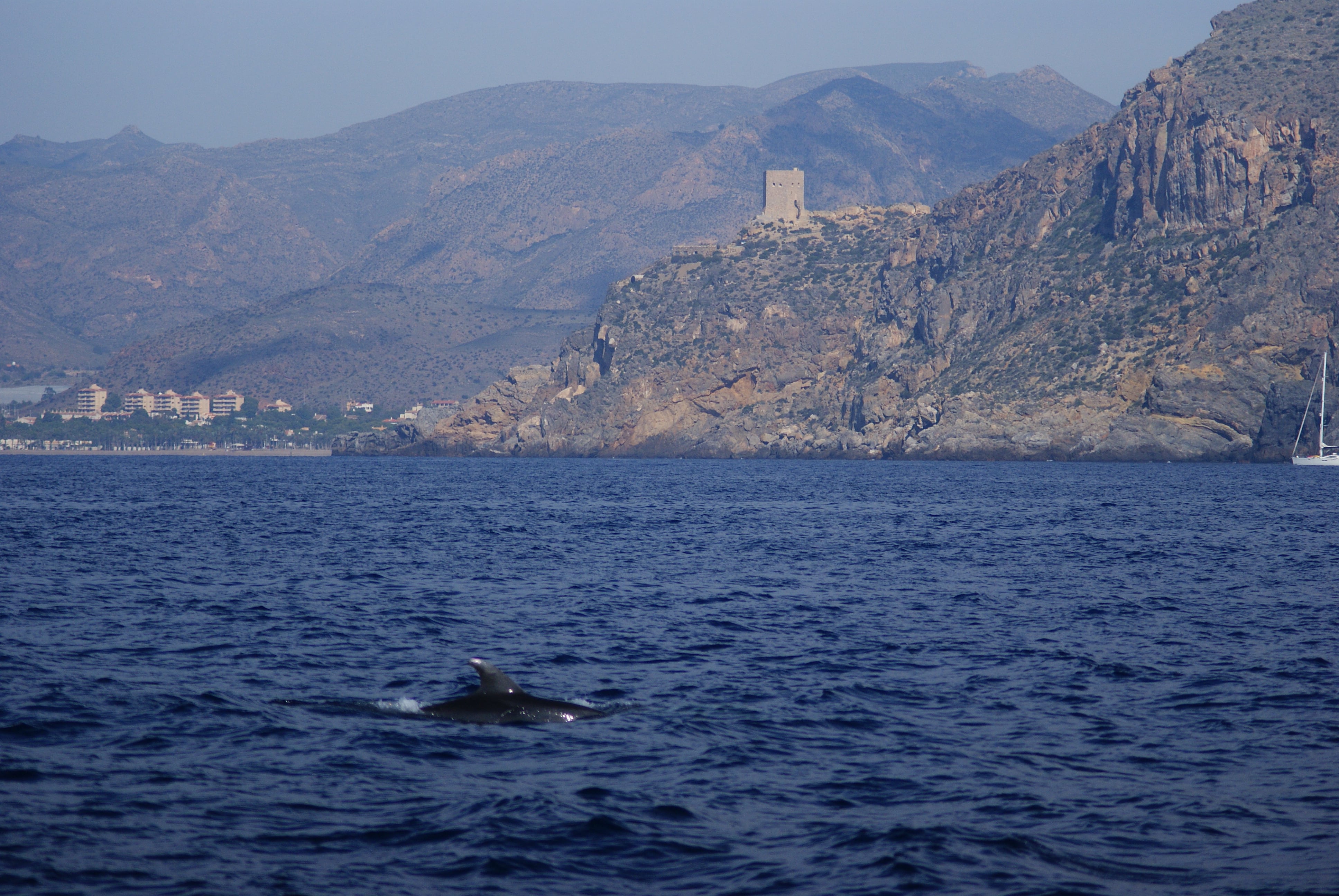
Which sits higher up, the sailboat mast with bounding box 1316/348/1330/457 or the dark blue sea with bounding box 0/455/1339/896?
the sailboat mast with bounding box 1316/348/1330/457

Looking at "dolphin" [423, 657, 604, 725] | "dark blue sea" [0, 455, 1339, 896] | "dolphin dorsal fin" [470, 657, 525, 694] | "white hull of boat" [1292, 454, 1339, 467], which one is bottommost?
"dark blue sea" [0, 455, 1339, 896]

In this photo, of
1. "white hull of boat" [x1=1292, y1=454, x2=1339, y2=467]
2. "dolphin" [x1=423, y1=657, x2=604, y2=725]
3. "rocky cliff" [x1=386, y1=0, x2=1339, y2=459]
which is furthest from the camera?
"rocky cliff" [x1=386, y1=0, x2=1339, y2=459]

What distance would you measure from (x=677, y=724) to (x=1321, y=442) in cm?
15158

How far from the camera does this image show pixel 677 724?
68.9ft

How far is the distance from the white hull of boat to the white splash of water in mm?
151328

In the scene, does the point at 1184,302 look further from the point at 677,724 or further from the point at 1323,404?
the point at 677,724

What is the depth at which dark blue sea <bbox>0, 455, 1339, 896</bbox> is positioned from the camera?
14930 millimetres

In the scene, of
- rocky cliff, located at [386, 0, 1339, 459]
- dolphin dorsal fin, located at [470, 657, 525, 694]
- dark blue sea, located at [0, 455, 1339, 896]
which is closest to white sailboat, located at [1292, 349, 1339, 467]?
rocky cliff, located at [386, 0, 1339, 459]

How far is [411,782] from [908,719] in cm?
816

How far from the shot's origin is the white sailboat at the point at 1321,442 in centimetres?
15188

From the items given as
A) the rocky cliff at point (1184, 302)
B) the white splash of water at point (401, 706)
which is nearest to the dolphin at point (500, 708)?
the white splash of water at point (401, 706)

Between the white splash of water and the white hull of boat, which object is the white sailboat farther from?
the white splash of water

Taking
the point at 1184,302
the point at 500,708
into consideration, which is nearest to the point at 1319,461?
the point at 1184,302

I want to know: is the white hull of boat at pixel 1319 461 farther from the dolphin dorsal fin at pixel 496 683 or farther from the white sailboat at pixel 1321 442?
the dolphin dorsal fin at pixel 496 683
